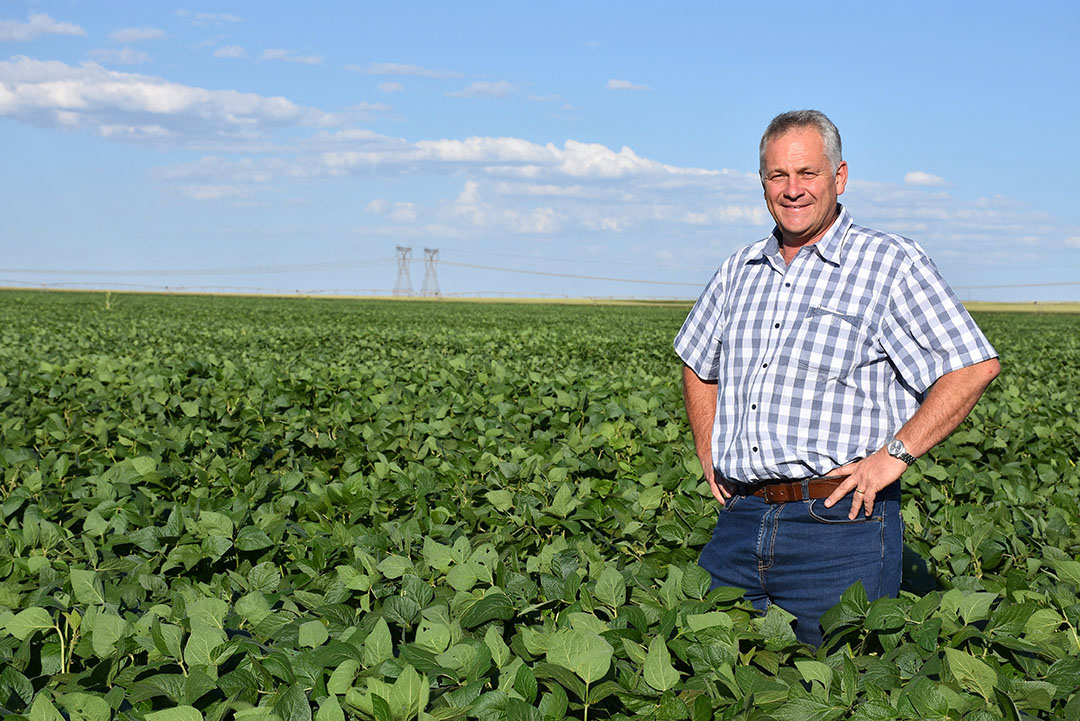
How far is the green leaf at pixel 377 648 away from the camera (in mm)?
1993

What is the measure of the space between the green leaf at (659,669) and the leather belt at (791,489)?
1.20m

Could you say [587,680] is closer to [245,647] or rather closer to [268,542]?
[245,647]

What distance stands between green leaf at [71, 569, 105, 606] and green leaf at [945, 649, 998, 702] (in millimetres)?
2280

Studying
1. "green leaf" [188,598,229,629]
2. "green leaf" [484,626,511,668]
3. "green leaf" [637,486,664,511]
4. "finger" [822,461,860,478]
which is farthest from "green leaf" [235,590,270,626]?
"finger" [822,461,860,478]

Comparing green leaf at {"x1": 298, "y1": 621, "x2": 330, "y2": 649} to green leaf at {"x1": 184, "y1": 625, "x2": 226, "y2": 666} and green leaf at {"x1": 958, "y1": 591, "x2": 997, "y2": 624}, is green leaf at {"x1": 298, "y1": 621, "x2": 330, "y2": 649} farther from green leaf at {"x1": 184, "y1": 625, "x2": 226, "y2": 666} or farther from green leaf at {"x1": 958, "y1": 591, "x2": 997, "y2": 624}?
green leaf at {"x1": 958, "y1": 591, "x2": 997, "y2": 624}

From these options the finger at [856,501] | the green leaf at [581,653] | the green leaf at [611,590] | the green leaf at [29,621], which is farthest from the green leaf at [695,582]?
the green leaf at [29,621]

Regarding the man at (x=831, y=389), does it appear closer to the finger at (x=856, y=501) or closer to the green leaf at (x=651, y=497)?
the finger at (x=856, y=501)

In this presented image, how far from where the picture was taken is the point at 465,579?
2494 millimetres

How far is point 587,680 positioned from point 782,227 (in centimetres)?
185

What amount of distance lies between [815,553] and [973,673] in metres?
1.05

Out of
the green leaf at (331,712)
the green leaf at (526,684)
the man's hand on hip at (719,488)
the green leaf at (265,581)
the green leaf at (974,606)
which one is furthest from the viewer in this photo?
the man's hand on hip at (719,488)

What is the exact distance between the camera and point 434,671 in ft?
6.08

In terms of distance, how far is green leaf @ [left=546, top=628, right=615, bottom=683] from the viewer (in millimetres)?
1824

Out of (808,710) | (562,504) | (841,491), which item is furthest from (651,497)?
(808,710)
